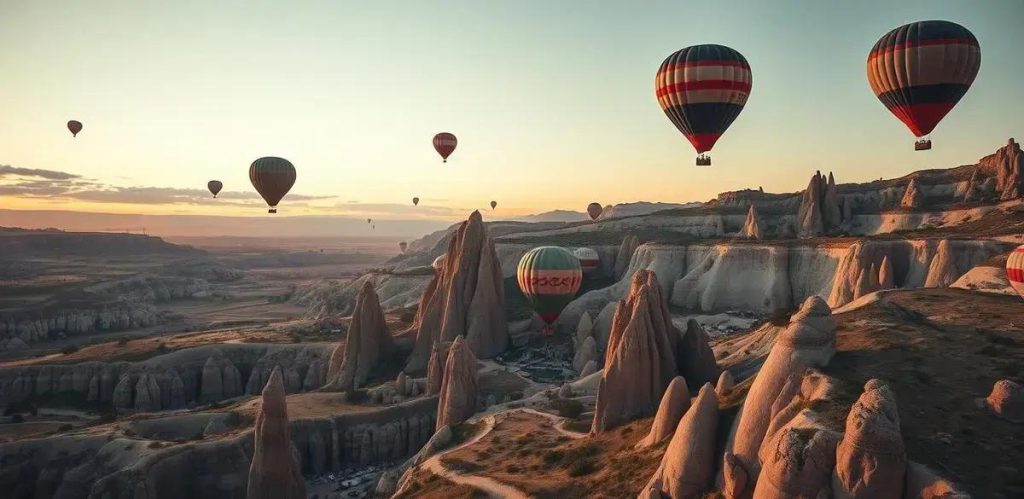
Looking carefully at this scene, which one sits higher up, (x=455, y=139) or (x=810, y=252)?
(x=455, y=139)

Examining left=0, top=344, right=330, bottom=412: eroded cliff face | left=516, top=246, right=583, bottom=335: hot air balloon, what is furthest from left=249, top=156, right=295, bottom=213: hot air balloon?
left=516, top=246, right=583, bottom=335: hot air balloon

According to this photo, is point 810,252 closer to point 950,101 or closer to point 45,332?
point 950,101

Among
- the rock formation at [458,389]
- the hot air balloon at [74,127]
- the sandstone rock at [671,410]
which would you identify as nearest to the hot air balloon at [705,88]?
the rock formation at [458,389]

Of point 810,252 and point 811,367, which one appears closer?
point 811,367

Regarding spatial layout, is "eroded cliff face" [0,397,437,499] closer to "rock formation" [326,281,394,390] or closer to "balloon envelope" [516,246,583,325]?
"rock formation" [326,281,394,390]

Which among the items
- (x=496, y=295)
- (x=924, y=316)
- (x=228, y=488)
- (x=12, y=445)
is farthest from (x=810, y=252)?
(x=12, y=445)

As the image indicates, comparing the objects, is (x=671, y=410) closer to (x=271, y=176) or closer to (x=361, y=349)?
(x=361, y=349)
